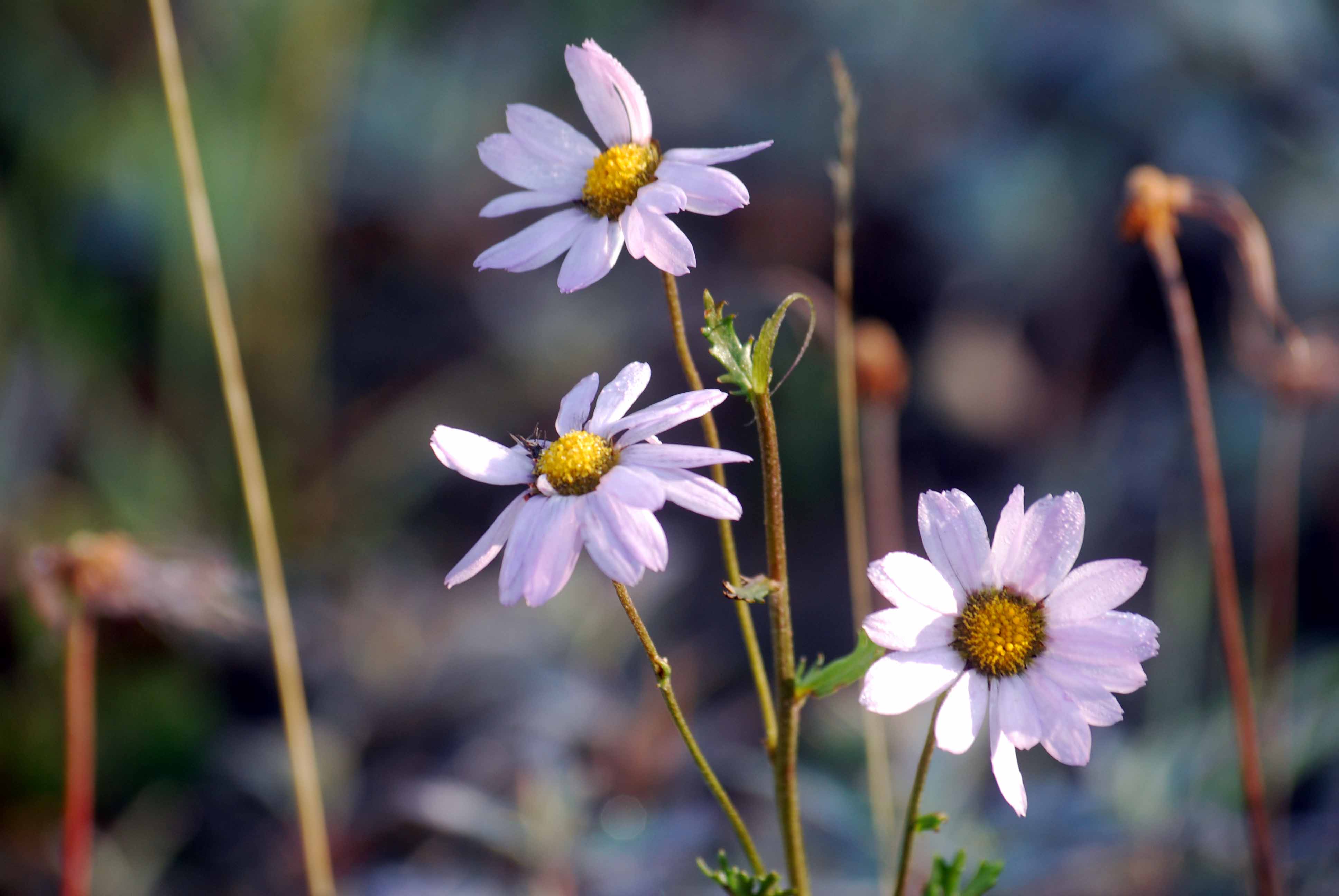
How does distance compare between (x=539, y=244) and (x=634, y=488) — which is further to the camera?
(x=539, y=244)

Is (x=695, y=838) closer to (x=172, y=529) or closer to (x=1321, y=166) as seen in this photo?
(x=172, y=529)

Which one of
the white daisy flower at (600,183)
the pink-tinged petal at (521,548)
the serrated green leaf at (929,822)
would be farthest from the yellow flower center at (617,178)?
the serrated green leaf at (929,822)

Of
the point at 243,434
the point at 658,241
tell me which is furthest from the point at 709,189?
the point at 243,434

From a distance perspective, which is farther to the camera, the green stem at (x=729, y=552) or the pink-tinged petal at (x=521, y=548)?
the green stem at (x=729, y=552)

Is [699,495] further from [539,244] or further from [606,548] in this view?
[539,244]

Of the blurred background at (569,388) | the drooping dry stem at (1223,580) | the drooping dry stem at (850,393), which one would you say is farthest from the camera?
the blurred background at (569,388)

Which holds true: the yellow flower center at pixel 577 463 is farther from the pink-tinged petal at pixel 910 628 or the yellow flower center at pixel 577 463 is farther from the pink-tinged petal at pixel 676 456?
the pink-tinged petal at pixel 910 628

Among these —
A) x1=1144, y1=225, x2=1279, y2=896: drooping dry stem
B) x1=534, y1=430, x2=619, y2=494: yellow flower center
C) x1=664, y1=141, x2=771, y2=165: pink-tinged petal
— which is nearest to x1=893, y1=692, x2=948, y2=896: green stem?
x1=534, y1=430, x2=619, y2=494: yellow flower center

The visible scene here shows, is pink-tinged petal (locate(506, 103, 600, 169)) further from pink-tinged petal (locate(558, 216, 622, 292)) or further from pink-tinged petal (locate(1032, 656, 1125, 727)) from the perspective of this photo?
pink-tinged petal (locate(1032, 656, 1125, 727))
